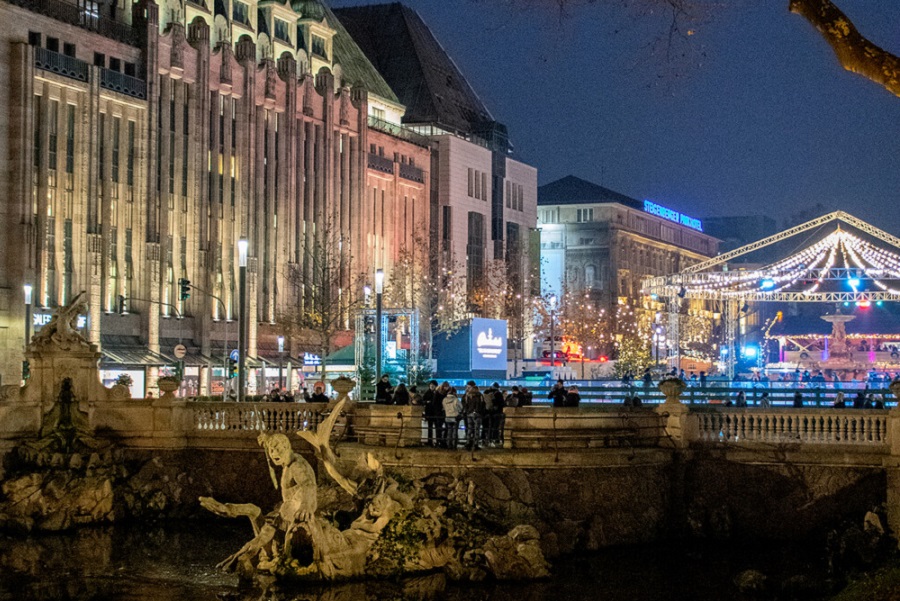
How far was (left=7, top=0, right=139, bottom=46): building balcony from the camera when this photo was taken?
2581 inches

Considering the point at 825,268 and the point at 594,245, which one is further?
the point at 594,245

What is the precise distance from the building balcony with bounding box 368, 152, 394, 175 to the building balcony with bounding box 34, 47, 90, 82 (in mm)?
30157

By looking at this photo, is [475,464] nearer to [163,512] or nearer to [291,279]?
[163,512]

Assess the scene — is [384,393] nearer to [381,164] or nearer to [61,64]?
[61,64]

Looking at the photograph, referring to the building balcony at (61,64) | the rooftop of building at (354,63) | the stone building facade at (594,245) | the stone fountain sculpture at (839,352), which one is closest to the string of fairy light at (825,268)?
the stone fountain sculpture at (839,352)

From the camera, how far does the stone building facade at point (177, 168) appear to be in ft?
210

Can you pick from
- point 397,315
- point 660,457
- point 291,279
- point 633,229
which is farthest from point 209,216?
point 633,229

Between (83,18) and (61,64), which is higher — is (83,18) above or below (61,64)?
above

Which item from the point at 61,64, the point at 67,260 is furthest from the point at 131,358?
the point at 61,64

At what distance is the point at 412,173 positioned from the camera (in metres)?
102

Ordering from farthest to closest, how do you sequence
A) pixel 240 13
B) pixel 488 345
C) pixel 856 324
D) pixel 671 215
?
pixel 671 215, pixel 856 324, pixel 240 13, pixel 488 345

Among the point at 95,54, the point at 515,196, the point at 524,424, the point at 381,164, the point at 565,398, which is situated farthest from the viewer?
the point at 515,196

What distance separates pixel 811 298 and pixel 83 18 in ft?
198

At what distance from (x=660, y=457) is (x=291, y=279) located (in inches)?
2176
